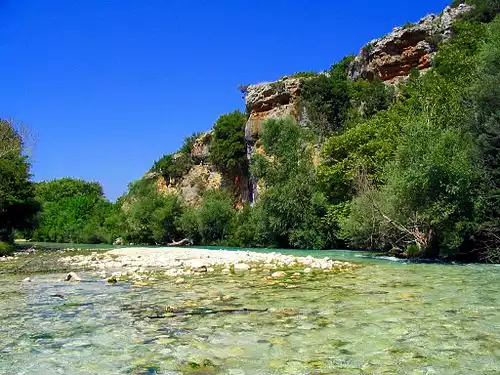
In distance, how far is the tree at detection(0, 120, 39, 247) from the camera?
40.7m

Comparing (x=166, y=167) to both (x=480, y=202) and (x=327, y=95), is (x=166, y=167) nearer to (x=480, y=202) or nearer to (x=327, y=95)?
(x=327, y=95)

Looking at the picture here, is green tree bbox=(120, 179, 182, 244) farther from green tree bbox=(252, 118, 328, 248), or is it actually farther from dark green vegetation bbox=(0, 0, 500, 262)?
green tree bbox=(252, 118, 328, 248)

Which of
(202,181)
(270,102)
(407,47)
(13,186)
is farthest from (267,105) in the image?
(13,186)

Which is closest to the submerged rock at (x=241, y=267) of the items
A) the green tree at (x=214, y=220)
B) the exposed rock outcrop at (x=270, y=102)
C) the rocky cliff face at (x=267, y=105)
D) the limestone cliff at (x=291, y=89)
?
the limestone cliff at (x=291, y=89)

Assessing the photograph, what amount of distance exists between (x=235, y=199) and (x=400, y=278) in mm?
61205

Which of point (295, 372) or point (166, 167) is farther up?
point (166, 167)

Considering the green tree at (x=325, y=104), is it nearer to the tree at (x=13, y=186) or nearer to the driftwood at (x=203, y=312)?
the tree at (x=13, y=186)

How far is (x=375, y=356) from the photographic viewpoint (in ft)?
20.1

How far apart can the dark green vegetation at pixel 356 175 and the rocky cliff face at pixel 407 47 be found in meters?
2.58

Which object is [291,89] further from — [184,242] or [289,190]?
[289,190]

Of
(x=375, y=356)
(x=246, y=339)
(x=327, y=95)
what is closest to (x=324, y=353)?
(x=375, y=356)

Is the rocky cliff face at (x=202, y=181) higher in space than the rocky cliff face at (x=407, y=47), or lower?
lower

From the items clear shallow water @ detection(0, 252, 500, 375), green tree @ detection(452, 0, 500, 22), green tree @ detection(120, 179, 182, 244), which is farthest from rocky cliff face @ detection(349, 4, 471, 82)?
clear shallow water @ detection(0, 252, 500, 375)

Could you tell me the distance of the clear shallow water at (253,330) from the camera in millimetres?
5875
